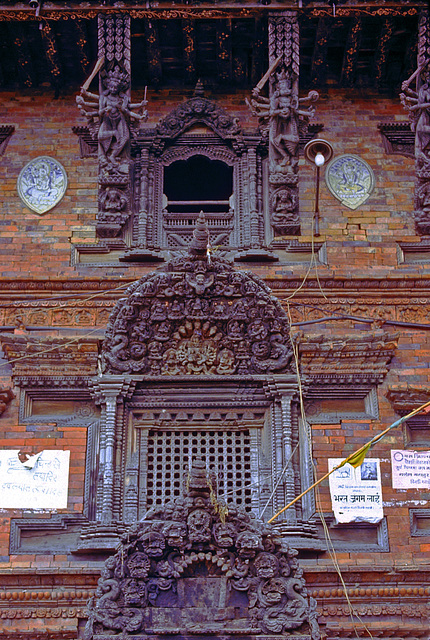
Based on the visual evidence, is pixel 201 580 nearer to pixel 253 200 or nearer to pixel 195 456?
pixel 195 456

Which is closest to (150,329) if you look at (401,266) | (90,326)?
(90,326)

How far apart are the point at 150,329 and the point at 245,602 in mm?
3843

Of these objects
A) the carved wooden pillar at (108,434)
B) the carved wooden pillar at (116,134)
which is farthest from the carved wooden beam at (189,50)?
the carved wooden pillar at (108,434)

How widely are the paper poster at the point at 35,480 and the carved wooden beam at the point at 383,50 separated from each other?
6850 millimetres

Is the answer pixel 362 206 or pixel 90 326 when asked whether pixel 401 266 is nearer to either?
pixel 362 206

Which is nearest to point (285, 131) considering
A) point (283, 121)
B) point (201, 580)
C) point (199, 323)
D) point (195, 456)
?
point (283, 121)

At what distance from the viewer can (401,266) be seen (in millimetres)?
12297

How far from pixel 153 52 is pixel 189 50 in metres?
0.50

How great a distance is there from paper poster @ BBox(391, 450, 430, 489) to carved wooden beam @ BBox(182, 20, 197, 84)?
6.01 metres

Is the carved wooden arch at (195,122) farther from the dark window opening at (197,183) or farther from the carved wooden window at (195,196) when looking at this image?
the dark window opening at (197,183)

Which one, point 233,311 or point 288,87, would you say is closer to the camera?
point 233,311

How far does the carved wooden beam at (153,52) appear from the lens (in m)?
12.8

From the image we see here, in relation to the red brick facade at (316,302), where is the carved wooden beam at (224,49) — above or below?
above

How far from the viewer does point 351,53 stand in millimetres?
13070
